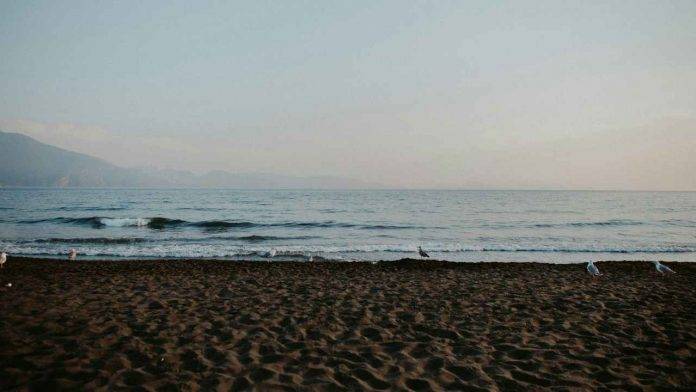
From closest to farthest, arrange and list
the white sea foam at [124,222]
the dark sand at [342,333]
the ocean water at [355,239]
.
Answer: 1. the dark sand at [342,333]
2. the ocean water at [355,239]
3. the white sea foam at [124,222]

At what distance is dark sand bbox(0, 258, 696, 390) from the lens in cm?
442

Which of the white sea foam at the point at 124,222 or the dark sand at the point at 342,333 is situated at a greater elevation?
the dark sand at the point at 342,333

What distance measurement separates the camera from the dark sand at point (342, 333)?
442cm

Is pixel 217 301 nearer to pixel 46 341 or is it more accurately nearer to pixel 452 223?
pixel 46 341

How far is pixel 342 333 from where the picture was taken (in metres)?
5.88

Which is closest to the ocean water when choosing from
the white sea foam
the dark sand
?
the white sea foam

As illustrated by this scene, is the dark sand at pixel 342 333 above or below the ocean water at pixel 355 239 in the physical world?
above

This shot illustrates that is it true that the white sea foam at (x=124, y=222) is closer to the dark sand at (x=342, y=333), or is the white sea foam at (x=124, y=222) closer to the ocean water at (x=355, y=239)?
the ocean water at (x=355, y=239)

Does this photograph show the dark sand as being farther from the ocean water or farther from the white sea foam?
the white sea foam

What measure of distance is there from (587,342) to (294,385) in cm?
449

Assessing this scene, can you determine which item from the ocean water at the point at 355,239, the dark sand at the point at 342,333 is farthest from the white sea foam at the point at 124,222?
the dark sand at the point at 342,333

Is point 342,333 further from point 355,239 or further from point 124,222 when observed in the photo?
point 124,222

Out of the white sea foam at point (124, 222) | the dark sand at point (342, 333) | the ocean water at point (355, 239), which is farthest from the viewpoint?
the white sea foam at point (124, 222)

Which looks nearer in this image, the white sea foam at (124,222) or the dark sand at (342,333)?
the dark sand at (342,333)
